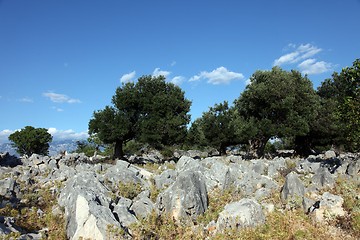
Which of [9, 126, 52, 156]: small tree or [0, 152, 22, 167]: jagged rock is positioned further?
[9, 126, 52, 156]: small tree

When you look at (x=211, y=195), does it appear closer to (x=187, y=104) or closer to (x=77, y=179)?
(x=77, y=179)

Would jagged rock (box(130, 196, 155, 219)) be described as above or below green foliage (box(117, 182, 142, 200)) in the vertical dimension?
below

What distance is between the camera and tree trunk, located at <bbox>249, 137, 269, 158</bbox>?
1707 inches

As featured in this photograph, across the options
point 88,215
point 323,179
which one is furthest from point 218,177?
point 88,215

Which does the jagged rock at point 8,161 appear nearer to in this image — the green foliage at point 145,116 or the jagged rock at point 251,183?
the green foliage at point 145,116

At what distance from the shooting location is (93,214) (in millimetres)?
10328

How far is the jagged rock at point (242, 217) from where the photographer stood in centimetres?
1118

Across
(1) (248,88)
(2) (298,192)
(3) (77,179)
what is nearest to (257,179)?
(2) (298,192)

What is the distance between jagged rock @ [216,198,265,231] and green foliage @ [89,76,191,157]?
87.3 ft

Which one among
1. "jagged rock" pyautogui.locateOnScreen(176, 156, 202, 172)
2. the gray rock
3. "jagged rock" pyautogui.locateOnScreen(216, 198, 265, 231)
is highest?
the gray rock

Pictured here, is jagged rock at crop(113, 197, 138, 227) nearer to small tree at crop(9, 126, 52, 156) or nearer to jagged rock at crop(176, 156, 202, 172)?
jagged rock at crop(176, 156, 202, 172)

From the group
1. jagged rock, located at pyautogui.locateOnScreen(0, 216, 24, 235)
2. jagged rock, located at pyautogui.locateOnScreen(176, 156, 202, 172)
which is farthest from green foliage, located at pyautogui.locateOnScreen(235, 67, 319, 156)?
jagged rock, located at pyautogui.locateOnScreen(0, 216, 24, 235)

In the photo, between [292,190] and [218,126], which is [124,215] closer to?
[292,190]

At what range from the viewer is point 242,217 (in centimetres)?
1148
